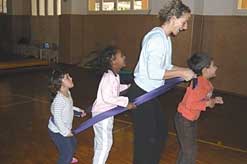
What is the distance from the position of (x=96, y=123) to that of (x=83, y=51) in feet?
23.7

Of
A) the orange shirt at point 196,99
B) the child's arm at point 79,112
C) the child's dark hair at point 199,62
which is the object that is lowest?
the child's arm at point 79,112

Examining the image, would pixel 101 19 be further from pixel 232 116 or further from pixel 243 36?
pixel 232 116

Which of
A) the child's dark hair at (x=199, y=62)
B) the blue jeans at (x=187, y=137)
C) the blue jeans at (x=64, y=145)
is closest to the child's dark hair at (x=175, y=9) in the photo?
the child's dark hair at (x=199, y=62)

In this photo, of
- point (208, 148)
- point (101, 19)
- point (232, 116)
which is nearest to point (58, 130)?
point (208, 148)

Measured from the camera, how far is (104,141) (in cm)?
260

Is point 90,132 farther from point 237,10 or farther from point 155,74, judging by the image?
point 237,10

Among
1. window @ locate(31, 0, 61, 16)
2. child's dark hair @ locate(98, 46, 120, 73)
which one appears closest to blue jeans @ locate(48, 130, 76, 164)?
child's dark hair @ locate(98, 46, 120, 73)

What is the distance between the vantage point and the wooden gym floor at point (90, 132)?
343 cm

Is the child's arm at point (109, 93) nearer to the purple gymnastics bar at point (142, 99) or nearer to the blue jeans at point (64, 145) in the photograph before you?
the purple gymnastics bar at point (142, 99)

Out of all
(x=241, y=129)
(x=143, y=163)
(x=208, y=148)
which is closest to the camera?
(x=143, y=163)

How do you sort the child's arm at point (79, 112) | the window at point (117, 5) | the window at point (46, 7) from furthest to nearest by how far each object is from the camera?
the window at point (46, 7), the window at point (117, 5), the child's arm at point (79, 112)

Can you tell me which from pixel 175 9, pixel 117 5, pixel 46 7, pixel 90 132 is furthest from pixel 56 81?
pixel 46 7

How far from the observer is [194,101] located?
2510 millimetres

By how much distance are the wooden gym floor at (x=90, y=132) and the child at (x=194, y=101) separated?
32.2 inches
